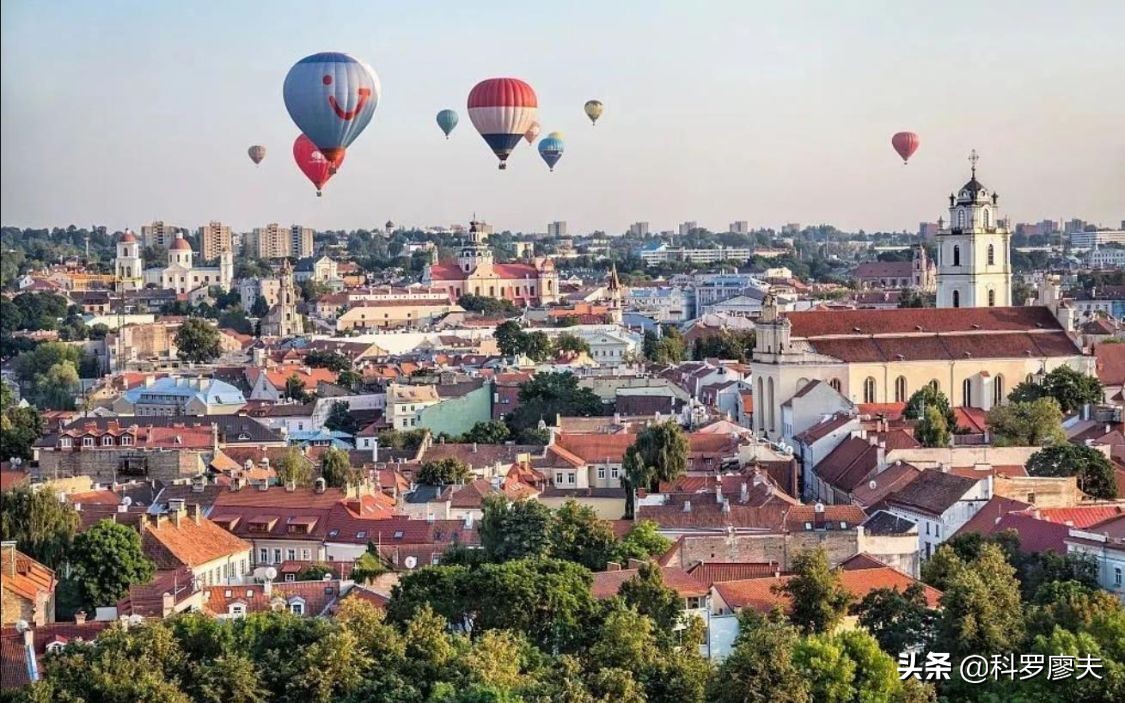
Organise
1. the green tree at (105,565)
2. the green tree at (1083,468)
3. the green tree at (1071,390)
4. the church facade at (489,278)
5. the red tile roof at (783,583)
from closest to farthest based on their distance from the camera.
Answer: the red tile roof at (783,583), the green tree at (105,565), the green tree at (1083,468), the green tree at (1071,390), the church facade at (489,278)

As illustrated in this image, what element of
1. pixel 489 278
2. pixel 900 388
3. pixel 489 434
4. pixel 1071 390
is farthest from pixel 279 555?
pixel 489 278

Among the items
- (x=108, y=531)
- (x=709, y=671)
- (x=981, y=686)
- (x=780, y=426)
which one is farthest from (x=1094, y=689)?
(x=780, y=426)

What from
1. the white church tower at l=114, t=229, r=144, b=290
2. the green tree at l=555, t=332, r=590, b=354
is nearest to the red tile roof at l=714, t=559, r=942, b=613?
the green tree at l=555, t=332, r=590, b=354

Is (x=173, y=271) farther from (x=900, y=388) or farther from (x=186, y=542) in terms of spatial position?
(x=186, y=542)

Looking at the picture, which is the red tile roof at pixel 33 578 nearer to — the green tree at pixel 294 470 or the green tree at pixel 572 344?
the green tree at pixel 294 470

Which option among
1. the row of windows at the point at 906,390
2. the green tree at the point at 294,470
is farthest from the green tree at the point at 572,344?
the green tree at the point at 294,470
